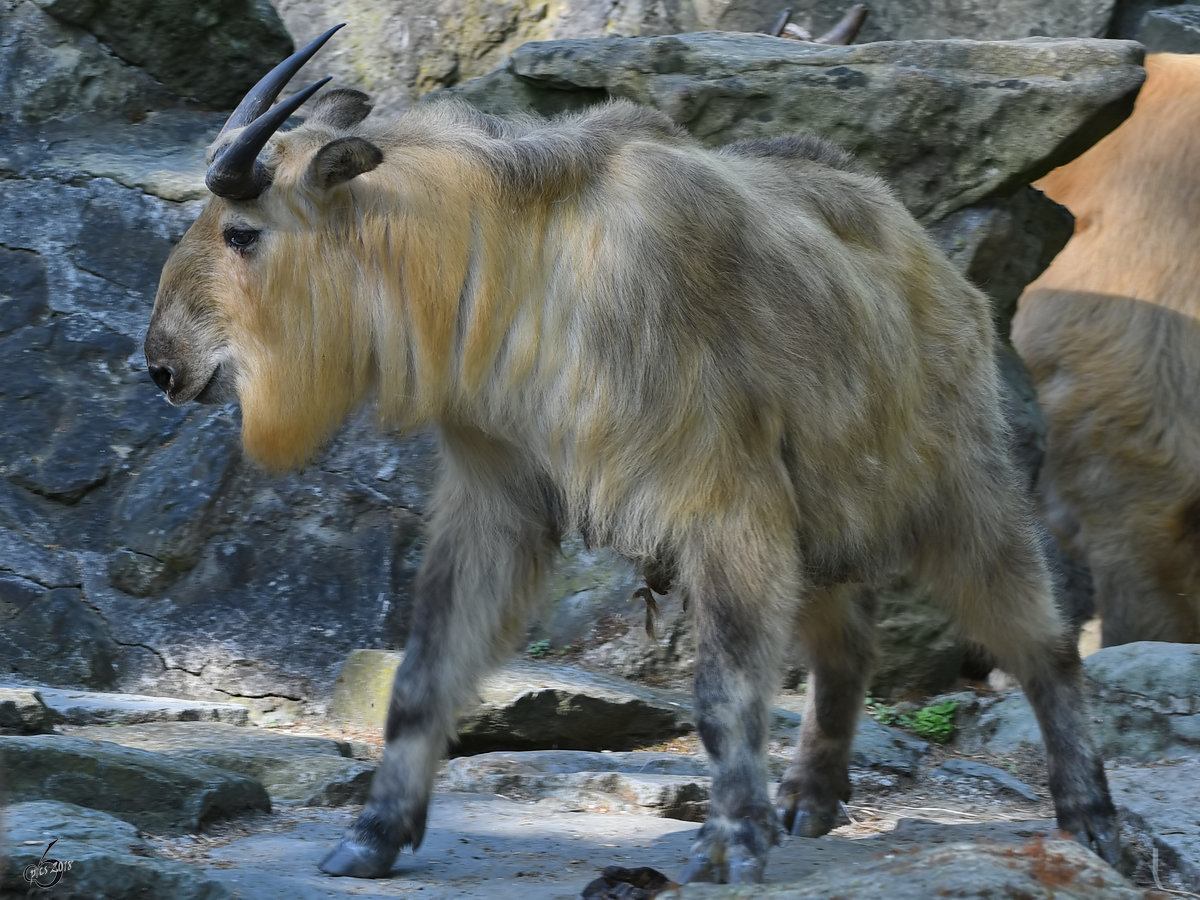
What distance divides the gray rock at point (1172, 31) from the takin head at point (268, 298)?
689cm

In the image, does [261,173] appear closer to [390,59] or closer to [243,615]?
[243,615]

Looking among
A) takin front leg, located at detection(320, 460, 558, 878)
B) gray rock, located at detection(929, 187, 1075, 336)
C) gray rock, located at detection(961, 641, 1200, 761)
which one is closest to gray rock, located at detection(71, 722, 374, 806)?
takin front leg, located at detection(320, 460, 558, 878)

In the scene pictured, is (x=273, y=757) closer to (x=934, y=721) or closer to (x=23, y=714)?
(x=23, y=714)

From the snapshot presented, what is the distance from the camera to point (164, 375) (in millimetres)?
3777

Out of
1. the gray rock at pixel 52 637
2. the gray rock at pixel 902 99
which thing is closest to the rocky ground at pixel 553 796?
the gray rock at pixel 52 637

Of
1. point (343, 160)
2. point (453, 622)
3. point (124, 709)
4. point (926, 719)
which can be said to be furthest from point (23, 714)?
point (926, 719)

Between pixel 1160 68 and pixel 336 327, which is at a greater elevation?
pixel 1160 68

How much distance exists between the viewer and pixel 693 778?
4797 mm

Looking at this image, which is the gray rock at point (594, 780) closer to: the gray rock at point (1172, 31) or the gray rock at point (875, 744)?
the gray rock at point (875, 744)

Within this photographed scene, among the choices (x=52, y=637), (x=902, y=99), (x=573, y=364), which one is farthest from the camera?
(x=902, y=99)

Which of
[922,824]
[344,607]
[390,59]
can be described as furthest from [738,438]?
[390,59]

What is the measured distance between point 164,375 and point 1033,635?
2464 millimetres

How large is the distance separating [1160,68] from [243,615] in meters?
Answer: 5.02

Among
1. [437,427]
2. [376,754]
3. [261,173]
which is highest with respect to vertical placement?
[261,173]
